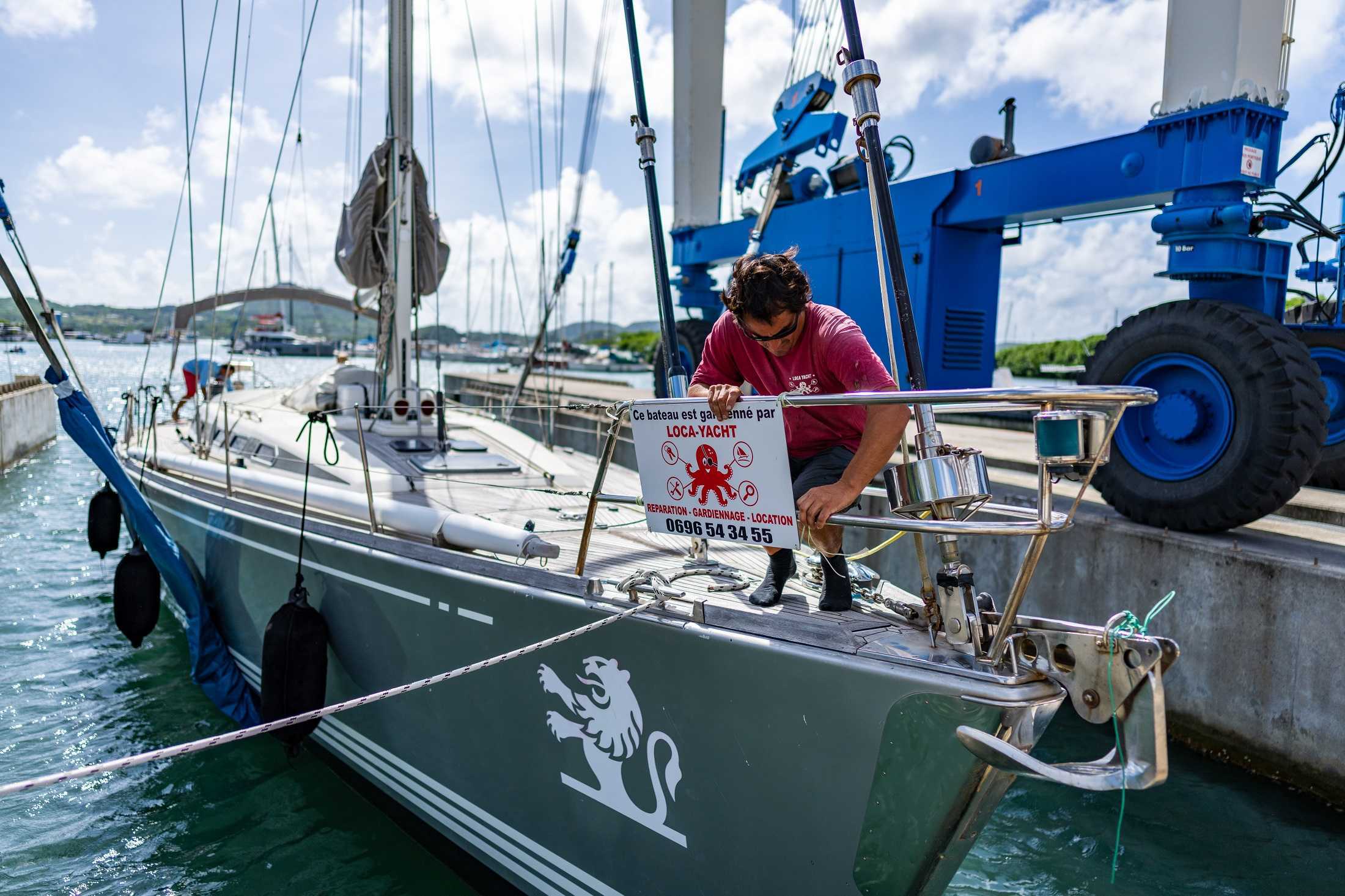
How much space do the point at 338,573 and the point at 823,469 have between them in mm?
2494

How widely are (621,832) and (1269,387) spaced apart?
13.9 feet

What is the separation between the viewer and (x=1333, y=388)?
668 centimetres

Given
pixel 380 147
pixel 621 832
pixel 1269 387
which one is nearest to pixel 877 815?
pixel 621 832

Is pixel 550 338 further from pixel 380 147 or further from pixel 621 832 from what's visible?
pixel 621 832

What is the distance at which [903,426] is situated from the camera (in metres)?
2.44

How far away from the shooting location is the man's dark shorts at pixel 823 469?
8.88 ft

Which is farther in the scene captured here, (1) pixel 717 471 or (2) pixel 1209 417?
(2) pixel 1209 417

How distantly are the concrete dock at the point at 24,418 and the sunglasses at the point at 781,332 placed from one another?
50.8ft

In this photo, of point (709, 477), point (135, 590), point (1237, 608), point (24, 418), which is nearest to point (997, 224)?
point (1237, 608)

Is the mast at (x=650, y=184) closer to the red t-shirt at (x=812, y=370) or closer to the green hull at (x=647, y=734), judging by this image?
the red t-shirt at (x=812, y=370)

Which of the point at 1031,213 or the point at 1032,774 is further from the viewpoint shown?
the point at 1031,213

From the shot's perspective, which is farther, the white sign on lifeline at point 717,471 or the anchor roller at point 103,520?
the anchor roller at point 103,520

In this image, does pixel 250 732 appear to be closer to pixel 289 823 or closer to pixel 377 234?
pixel 289 823

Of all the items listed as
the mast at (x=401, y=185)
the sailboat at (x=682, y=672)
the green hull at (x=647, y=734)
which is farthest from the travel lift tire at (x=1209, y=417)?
the mast at (x=401, y=185)
